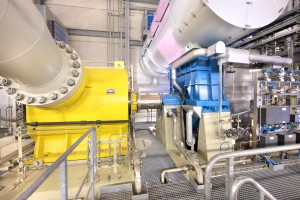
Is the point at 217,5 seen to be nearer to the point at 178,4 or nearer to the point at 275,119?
the point at 178,4

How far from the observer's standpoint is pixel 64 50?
177 cm

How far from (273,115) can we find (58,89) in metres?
2.96

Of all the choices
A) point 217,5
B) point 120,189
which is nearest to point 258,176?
point 120,189

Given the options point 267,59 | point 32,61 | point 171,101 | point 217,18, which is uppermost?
point 217,18

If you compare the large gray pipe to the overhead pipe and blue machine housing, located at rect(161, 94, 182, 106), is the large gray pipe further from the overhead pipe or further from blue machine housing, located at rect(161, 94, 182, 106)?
the overhead pipe

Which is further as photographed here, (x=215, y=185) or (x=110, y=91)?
(x=110, y=91)

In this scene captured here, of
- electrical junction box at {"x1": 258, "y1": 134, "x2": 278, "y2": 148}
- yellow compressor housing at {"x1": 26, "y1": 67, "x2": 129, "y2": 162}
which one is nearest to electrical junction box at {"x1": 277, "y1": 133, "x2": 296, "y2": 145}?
electrical junction box at {"x1": 258, "y1": 134, "x2": 278, "y2": 148}

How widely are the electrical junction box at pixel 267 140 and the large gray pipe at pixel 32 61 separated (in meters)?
2.72

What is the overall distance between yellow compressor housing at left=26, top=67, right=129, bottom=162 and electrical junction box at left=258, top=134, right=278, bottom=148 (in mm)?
2072

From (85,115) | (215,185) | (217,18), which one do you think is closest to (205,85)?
(217,18)

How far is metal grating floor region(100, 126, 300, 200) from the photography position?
1529mm

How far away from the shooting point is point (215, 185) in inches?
66.2

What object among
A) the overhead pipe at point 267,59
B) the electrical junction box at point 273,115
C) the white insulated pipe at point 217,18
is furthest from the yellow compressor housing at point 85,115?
the electrical junction box at point 273,115

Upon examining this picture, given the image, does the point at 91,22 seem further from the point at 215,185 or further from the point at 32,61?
the point at 215,185
